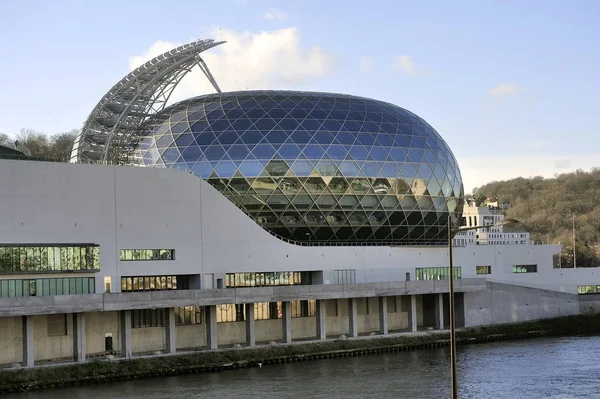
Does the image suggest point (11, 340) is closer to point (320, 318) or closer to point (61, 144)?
point (320, 318)

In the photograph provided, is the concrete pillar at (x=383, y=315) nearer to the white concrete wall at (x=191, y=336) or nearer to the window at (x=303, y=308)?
the window at (x=303, y=308)

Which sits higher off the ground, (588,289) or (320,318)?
(588,289)

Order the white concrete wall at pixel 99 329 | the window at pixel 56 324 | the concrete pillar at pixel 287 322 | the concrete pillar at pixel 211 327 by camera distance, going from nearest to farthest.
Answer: the window at pixel 56 324 < the white concrete wall at pixel 99 329 < the concrete pillar at pixel 211 327 < the concrete pillar at pixel 287 322

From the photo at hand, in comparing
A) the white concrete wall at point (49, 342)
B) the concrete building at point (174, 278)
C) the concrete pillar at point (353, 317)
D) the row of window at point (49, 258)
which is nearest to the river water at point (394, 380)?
the concrete building at point (174, 278)

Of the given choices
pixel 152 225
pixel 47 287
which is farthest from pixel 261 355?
pixel 47 287

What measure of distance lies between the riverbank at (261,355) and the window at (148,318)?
19.1 feet

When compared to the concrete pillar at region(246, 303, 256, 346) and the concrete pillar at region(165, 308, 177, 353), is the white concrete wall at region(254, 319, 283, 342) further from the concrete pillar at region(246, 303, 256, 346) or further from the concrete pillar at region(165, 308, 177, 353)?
the concrete pillar at region(165, 308, 177, 353)

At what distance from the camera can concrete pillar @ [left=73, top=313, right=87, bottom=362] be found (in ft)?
A: 231

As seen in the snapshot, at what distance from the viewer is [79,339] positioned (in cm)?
7075

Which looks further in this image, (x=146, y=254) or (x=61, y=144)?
(x=61, y=144)

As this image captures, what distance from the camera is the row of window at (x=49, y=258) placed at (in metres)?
69.8

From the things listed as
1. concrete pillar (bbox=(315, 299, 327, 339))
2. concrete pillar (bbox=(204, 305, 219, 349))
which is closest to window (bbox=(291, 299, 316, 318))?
concrete pillar (bbox=(315, 299, 327, 339))

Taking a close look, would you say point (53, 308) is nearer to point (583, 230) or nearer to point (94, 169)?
point (94, 169)

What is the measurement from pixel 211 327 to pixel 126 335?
775 centimetres
